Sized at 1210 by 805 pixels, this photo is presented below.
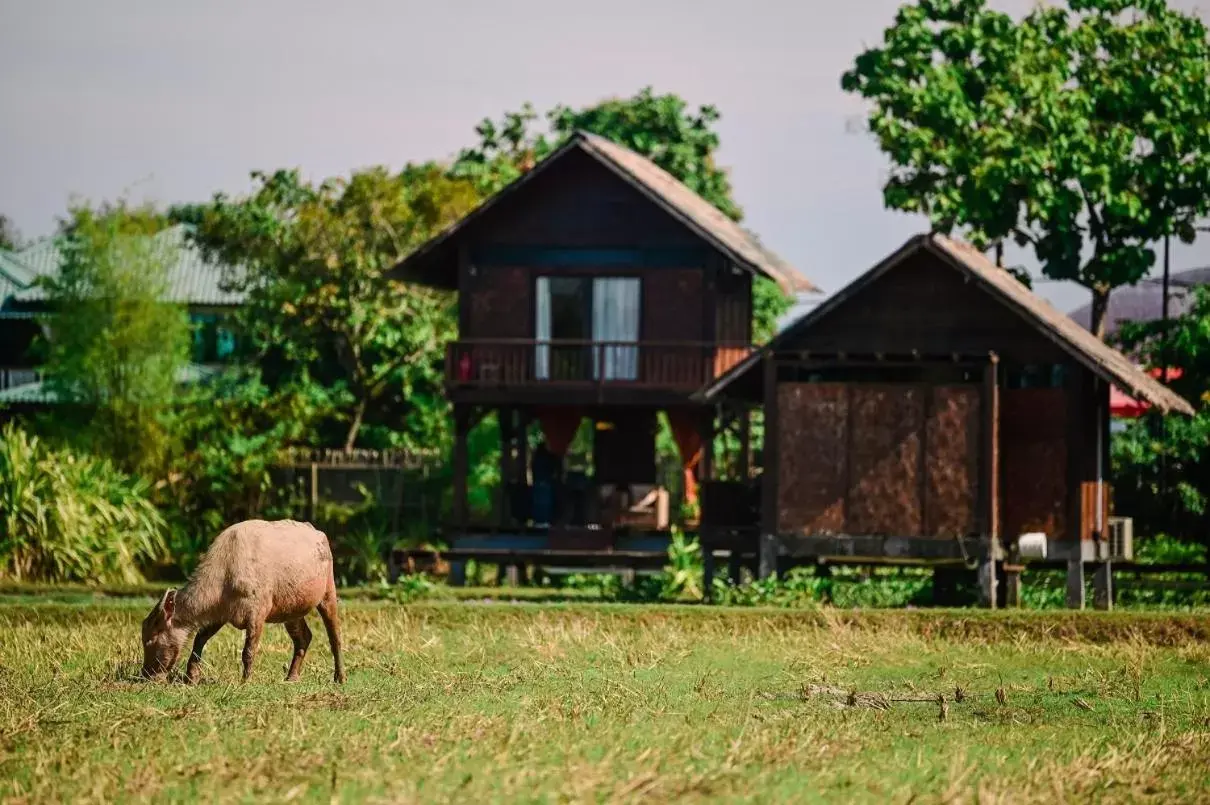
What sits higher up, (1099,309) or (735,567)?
(1099,309)

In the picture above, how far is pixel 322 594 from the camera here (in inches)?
727

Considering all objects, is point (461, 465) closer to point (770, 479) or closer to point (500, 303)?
point (500, 303)

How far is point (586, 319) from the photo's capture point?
38.3 m

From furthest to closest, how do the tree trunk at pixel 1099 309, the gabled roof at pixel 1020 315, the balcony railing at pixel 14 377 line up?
the balcony railing at pixel 14 377 < the tree trunk at pixel 1099 309 < the gabled roof at pixel 1020 315

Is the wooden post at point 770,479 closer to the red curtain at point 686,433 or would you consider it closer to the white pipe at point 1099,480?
the white pipe at point 1099,480

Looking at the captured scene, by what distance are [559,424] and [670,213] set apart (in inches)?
170

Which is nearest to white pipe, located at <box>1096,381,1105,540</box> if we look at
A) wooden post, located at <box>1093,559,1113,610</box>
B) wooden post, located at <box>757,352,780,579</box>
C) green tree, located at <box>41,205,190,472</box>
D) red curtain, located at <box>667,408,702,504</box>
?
wooden post, located at <box>1093,559,1113,610</box>

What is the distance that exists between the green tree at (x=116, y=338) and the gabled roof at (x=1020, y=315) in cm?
1388

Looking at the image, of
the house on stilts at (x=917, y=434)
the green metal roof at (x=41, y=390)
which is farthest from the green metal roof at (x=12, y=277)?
the house on stilts at (x=917, y=434)

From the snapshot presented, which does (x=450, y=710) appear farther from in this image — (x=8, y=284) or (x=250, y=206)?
(x=8, y=284)

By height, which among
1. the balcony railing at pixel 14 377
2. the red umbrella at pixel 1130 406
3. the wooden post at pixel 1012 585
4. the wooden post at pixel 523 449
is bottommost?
the wooden post at pixel 1012 585

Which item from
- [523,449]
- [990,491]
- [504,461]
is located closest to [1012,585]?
[990,491]

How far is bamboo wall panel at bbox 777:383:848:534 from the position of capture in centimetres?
2914

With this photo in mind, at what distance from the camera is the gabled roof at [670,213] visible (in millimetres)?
36500
